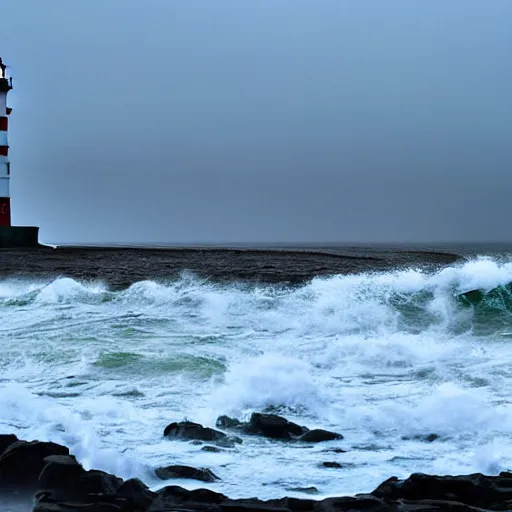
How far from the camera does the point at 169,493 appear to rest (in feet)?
13.4

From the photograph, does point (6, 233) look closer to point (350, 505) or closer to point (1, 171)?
point (1, 171)

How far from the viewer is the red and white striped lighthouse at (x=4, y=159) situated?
3197 centimetres

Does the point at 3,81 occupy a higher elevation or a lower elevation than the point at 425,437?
higher

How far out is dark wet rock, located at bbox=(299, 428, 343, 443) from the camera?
18.7 ft

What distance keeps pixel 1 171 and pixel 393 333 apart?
25.8 meters

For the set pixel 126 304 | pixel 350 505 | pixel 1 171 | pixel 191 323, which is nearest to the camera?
pixel 350 505

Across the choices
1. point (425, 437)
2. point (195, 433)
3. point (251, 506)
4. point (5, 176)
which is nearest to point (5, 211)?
point (5, 176)

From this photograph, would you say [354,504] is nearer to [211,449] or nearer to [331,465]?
[331,465]

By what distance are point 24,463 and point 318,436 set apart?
93.1 inches

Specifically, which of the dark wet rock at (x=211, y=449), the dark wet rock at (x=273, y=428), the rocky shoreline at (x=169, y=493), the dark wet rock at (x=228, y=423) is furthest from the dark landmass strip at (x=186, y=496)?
the dark wet rock at (x=228, y=423)

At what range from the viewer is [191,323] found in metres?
12.3

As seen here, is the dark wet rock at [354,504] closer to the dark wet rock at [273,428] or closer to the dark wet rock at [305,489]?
the dark wet rock at [305,489]

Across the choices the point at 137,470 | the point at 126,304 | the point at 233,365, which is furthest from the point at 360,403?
the point at 126,304

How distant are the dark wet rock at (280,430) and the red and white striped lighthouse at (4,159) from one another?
28809 millimetres
